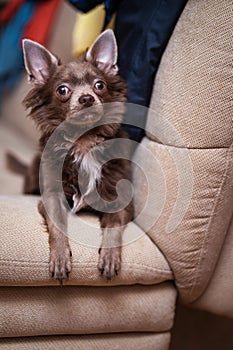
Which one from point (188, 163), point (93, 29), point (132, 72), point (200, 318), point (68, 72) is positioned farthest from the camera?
point (200, 318)

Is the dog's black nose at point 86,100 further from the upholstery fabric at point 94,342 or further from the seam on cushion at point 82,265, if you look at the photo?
the upholstery fabric at point 94,342

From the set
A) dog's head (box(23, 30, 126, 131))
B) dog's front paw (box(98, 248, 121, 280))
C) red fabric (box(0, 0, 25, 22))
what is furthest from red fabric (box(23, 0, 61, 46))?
dog's front paw (box(98, 248, 121, 280))

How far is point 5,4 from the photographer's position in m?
3.21

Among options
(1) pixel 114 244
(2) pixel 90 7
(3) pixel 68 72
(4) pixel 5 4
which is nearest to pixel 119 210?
(1) pixel 114 244

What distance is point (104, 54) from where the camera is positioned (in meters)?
1.69

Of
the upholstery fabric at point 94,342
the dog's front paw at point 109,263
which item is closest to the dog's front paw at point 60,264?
the dog's front paw at point 109,263

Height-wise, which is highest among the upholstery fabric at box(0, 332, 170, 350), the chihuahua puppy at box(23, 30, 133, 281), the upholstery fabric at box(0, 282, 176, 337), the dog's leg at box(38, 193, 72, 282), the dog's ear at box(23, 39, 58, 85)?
the dog's ear at box(23, 39, 58, 85)

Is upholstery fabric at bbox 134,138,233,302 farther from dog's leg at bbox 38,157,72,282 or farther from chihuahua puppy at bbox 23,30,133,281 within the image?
dog's leg at bbox 38,157,72,282

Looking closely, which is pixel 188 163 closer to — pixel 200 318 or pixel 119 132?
pixel 119 132

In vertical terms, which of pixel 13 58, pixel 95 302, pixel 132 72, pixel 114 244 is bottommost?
pixel 95 302

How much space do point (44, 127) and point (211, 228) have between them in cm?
67

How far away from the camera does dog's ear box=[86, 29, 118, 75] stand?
1647 mm

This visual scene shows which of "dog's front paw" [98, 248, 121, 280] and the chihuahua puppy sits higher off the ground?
the chihuahua puppy

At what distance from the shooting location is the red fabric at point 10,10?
10.00 feet
